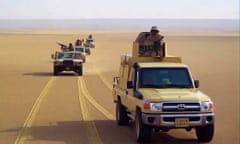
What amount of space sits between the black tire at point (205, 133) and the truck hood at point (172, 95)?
69cm

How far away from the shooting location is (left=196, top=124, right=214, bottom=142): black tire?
15766 millimetres

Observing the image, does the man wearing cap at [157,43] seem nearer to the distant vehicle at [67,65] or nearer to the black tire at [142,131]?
the black tire at [142,131]

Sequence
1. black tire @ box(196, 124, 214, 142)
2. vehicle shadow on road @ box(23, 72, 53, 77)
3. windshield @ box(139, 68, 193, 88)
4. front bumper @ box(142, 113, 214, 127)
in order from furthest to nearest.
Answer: vehicle shadow on road @ box(23, 72, 53, 77) < windshield @ box(139, 68, 193, 88) < black tire @ box(196, 124, 214, 142) < front bumper @ box(142, 113, 214, 127)

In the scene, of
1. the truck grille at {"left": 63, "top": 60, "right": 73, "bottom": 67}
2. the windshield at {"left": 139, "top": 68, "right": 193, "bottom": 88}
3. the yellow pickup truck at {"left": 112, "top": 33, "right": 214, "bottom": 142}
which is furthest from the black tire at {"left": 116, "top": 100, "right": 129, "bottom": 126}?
the truck grille at {"left": 63, "top": 60, "right": 73, "bottom": 67}

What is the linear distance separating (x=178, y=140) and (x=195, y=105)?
5.03 feet

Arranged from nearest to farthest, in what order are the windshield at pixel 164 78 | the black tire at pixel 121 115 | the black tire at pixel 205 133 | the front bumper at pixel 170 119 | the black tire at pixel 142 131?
the front bumper at pixel 170 119, the black tire at pixel 142 131, the black tire at pixel 205 133, the windshield at pixel 164 78, the black tire at pixel 121 115

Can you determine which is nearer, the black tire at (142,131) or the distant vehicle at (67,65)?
the black tire at (142,131)

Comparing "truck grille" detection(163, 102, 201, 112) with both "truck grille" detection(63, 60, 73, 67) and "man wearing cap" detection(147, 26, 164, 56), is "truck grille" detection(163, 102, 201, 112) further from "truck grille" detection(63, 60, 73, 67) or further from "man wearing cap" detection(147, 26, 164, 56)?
"truck grille" detection(63, 60, 73, 67)

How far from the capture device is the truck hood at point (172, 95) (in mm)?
15273

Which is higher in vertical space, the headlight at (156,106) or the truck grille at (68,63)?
the headlight at (156,106)

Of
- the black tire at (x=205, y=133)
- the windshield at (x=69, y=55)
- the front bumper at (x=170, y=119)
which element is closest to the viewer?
the front bumper at (x=170, y=119)

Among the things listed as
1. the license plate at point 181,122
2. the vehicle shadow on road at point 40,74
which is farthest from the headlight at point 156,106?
the vehicle shadow on road at point 40,74

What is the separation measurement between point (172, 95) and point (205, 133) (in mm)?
1257

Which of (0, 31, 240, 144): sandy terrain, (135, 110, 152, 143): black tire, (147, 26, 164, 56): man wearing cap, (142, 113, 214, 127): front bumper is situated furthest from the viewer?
(147, 26, 164, 56): man wearing cap
